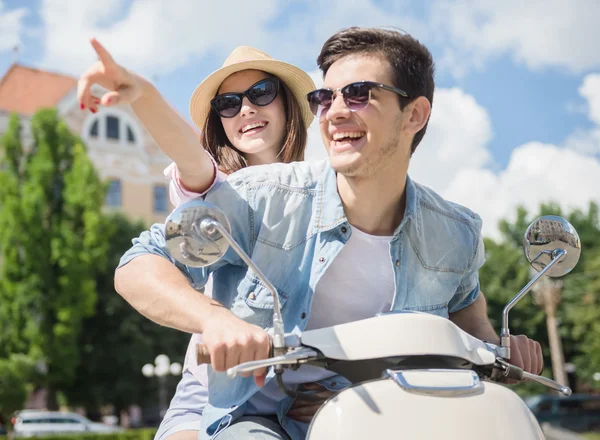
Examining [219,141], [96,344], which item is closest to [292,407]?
[219,141]

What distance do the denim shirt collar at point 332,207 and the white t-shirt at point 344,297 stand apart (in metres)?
0.08

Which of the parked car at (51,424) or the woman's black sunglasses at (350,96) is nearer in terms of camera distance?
the woman's black sunglasses at (350,96)

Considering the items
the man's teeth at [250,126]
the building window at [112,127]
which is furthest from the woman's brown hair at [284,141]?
the building window at [112,127]

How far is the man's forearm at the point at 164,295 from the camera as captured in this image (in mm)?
1774

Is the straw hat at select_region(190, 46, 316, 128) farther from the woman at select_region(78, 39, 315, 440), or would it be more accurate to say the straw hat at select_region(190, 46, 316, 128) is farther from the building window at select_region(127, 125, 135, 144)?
the building window at select_region(127, 125, 135, 144)

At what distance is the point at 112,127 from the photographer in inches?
1270

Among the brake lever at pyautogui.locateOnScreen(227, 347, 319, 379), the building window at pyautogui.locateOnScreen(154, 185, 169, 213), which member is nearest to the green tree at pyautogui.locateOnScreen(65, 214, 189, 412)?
the building window at pyautogui.locateOnScreen(154, 185, 169, 213)

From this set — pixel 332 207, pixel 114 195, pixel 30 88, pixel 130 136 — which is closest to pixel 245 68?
pixel 332 207

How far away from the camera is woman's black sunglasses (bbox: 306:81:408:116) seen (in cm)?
204

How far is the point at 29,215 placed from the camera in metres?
23.9

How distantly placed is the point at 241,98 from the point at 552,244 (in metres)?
1.65

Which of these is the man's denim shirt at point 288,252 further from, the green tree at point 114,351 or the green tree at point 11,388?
the green tree at point 114,351

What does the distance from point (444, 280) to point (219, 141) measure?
59.6 inches

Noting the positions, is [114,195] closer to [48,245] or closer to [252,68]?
[48,245]
